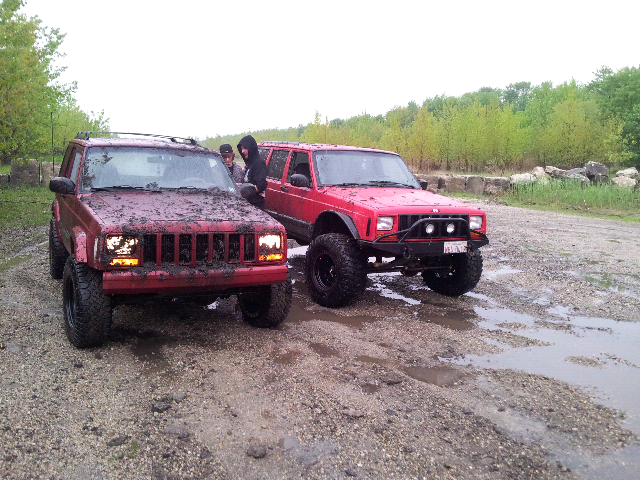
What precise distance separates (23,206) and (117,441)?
12.5 metres

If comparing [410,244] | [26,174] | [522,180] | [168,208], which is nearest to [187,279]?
[168,208]

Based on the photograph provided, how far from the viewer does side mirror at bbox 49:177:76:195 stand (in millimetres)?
5121

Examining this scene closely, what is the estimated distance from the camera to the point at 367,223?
5.99m

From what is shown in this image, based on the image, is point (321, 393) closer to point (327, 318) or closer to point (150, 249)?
point (150, 249)

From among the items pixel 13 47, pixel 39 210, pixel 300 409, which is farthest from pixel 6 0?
pixel 300 409

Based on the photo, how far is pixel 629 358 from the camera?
4906mm

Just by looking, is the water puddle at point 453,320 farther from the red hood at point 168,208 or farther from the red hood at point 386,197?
the red hood at point 168,208

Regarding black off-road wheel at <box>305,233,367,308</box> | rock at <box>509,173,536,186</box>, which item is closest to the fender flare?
black off-road wheel at <box>305,233,367,308</box>

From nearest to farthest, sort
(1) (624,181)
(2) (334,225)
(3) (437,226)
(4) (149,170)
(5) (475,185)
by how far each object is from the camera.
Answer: (4) (149,170) → (3) (437,226) → (2) (334,225) → (5) (475,185) → (1) (624,181)

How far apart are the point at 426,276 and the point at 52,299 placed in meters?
4.65

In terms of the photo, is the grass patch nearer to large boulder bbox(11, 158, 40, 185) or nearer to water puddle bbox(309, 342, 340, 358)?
large boulder bbox(11, 158, 40, 185)

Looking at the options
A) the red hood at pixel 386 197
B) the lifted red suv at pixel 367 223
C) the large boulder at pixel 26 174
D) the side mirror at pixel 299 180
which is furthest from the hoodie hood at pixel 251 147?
the large boulder at pixel 26 174

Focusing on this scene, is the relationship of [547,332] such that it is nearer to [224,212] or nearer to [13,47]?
[224,212]

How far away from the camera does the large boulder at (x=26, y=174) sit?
18.3m
